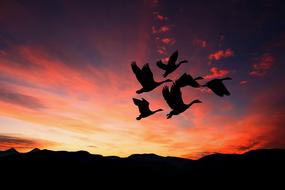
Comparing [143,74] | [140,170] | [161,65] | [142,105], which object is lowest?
[142,105]

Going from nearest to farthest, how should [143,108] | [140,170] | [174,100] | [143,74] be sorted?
[143,74]
[174,100]
[143,108]
[140,170]

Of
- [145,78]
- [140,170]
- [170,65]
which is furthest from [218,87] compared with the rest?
[140,170]

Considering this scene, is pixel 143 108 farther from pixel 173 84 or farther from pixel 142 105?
pixel 173 84

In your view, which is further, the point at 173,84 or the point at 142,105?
the point at 142,105

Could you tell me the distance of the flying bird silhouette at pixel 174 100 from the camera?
11595mm

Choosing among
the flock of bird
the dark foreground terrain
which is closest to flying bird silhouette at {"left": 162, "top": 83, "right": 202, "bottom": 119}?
the flock of bird

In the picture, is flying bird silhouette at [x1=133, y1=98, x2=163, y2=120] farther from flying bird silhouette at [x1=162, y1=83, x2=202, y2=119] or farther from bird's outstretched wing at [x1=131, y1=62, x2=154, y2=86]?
bird's outstretched wing at [x1=131, y1=62, x2=154, y2=86]

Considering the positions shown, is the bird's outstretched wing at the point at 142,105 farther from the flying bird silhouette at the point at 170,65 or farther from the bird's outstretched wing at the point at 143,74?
the flying bird silhouette at the point at 170,65

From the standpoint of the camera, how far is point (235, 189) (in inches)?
3863

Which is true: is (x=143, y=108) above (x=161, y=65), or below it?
below

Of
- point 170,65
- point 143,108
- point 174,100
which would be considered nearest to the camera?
point 170,65

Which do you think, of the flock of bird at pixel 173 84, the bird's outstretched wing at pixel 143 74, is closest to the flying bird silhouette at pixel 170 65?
the flock of bird at pixel 173 84

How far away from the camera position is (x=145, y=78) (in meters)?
11.5

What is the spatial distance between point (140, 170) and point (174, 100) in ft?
368
